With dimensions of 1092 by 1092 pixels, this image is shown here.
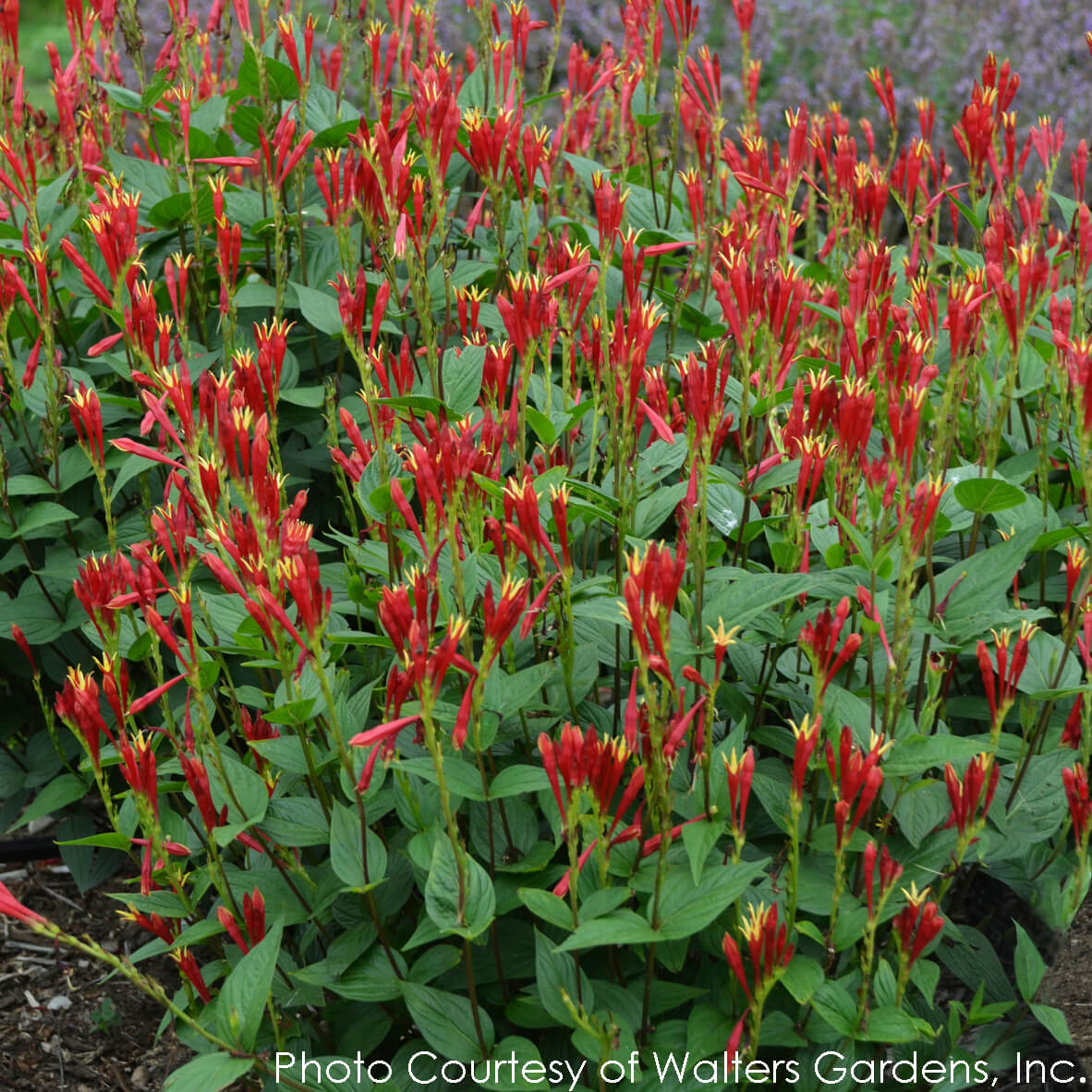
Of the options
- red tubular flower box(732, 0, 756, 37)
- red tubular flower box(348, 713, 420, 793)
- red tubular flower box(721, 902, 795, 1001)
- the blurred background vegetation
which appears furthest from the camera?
the blurred background vegetation

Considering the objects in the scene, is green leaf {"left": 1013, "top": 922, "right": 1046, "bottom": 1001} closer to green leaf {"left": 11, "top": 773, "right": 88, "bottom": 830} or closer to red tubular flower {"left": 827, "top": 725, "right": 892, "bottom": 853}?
red tubular flower {"left": 827, "top": 725, "right": 892, "bottom": 853}

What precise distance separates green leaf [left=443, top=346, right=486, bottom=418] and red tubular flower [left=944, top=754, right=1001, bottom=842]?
38.9 inches

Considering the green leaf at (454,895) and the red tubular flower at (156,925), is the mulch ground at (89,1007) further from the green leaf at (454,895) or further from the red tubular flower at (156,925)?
the green leaf at (454,895)

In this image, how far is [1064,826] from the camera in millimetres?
1974

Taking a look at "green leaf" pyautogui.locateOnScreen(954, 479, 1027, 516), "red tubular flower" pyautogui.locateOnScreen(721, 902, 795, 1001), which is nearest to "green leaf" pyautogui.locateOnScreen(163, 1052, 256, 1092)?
"red tubular flower" pyautogui.locateOnScreen(721, 902, 795, 1001)

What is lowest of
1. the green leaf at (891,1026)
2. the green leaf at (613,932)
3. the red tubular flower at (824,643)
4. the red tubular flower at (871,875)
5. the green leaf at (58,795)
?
the green leaf at (58,795)

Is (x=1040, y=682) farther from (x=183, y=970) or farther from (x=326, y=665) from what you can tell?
(x=183, y=970)

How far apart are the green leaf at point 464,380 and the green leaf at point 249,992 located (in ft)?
3.02

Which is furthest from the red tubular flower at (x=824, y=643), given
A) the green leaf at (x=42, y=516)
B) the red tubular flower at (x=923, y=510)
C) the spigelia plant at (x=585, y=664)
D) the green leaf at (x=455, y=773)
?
the green leaf at (x=42, y=516)

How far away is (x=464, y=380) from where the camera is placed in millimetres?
2258

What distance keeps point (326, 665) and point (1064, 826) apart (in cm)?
113

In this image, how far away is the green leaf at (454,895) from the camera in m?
1.64

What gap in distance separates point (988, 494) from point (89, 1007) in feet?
7.16

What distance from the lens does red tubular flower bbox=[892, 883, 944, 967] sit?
1643 millimetres
